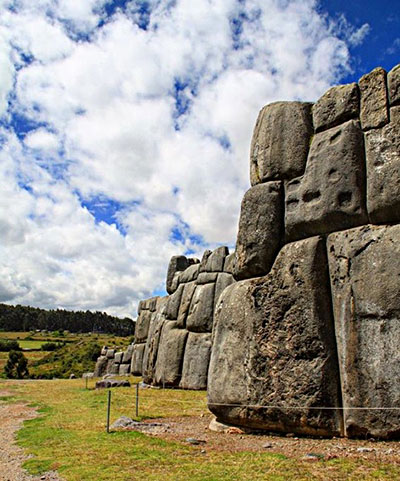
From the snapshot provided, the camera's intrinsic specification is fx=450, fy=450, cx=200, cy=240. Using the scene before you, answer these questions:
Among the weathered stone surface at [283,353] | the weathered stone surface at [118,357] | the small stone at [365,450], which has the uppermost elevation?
the weathered stone surface at [118,357]

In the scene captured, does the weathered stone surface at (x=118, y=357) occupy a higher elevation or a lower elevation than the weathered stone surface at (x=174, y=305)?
lower

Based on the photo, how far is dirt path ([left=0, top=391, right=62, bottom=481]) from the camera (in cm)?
737

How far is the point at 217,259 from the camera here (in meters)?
22.5

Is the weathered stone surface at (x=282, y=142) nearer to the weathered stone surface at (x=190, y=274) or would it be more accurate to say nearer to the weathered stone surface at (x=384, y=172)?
the weathered stone surface at (x=384, y=172)

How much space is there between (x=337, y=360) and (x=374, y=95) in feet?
18.0

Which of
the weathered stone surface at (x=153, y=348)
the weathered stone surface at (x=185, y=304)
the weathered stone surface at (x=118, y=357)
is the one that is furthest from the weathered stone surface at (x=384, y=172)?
the weathered stone surface at (x=118, y=357)

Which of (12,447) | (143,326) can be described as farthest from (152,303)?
(12,447)

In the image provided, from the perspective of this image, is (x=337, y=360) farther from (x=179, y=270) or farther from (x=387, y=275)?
(x=179, y=270)

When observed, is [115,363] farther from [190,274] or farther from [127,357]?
[190,274]

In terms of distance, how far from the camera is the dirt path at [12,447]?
737 centimetres

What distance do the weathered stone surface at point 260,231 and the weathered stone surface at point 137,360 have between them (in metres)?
22.0

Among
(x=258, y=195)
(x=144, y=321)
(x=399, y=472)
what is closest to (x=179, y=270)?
(x=144, y=321)

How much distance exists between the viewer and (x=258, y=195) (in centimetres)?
1096

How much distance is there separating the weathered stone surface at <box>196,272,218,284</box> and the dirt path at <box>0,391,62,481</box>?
385 inches
